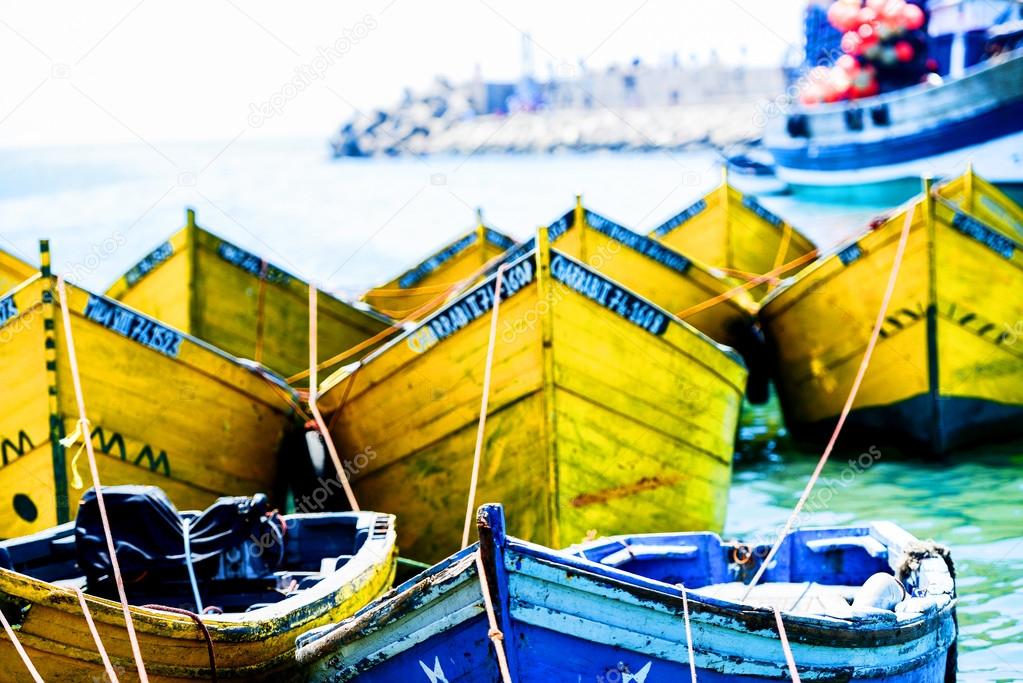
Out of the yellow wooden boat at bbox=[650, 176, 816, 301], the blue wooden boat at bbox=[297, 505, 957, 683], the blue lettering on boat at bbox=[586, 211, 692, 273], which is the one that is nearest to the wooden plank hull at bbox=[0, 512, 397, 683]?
the blue wooden boat at bbox=[297, 505, 957, 683]

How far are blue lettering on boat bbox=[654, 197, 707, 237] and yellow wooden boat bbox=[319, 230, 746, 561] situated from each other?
660 centimetres

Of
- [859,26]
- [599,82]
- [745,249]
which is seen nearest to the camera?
[745,249]

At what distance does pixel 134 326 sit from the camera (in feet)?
27.6

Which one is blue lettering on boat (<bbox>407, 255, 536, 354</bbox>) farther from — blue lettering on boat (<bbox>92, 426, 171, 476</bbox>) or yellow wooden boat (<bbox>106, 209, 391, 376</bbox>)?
yellow wooden boat (<bbox>106, 209, 391, 376</bbox>)

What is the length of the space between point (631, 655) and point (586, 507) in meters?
3.30

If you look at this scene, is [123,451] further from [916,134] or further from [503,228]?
[503,228]

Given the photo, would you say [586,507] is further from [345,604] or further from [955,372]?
[955,372]

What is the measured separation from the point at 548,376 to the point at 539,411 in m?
0.26

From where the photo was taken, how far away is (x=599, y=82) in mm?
127125

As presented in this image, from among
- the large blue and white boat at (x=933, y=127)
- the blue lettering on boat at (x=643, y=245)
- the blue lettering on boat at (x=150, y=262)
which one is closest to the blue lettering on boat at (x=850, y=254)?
the blue lettering on boat at (x=643, y=245)

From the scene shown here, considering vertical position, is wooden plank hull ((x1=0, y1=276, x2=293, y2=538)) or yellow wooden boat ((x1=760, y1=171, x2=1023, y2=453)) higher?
yellow wooden boat ((x1=760, y1=171, x2=1023, y2=453))

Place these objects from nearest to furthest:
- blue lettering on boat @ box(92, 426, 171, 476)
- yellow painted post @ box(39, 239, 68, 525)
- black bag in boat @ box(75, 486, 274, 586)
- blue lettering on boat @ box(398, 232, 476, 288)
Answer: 1. black bag in boat @ box(75, 486, 274, 586)
2. yellow painted post @ box(39, 239, 68, 525)
3. blue lettering on boat @ box(92, 426, 171, 476)
4. blue lettering on boat @ box(398, 232, 476, 288)

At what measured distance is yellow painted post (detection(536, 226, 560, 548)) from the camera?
798 cm

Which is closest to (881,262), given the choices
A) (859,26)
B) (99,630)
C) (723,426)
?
(723,426)
